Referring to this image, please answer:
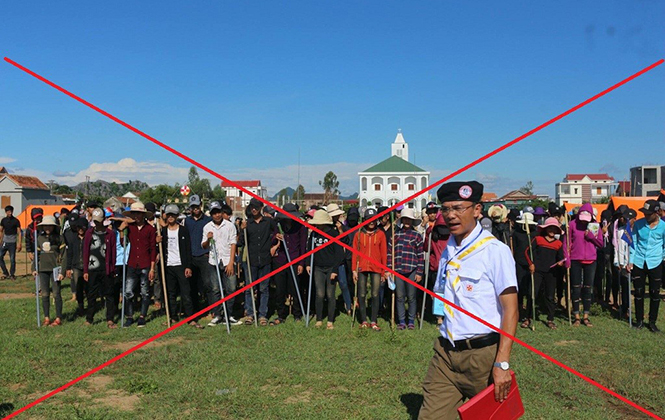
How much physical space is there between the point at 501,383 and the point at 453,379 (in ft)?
1.47

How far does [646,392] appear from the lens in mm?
A: 6586

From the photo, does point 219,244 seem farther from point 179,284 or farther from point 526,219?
point 526,219

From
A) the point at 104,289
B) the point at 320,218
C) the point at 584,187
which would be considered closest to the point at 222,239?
the point at 320,218

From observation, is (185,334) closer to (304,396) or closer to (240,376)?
(240,376)

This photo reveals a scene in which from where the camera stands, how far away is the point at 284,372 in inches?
292

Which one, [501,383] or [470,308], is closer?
[501,383]

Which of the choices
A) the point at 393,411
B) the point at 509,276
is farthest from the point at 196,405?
the point at 509,276

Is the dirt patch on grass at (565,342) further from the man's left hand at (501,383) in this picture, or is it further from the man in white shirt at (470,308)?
the man's left hand at (501,383)

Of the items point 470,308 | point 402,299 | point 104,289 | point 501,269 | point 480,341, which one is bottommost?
point 402,299

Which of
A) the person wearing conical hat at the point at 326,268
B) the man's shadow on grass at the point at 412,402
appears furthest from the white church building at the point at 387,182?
the man's shadow on grass at the point at 412,402

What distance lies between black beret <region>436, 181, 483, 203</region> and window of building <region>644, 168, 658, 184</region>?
80.6m

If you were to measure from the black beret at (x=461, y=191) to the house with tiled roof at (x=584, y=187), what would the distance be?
342 feet

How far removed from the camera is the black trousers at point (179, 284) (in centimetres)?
1038

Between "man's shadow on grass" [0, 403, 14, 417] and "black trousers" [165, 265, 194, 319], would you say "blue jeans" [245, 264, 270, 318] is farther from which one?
"man's shadow on grass" [0, 403, 14, 417]
